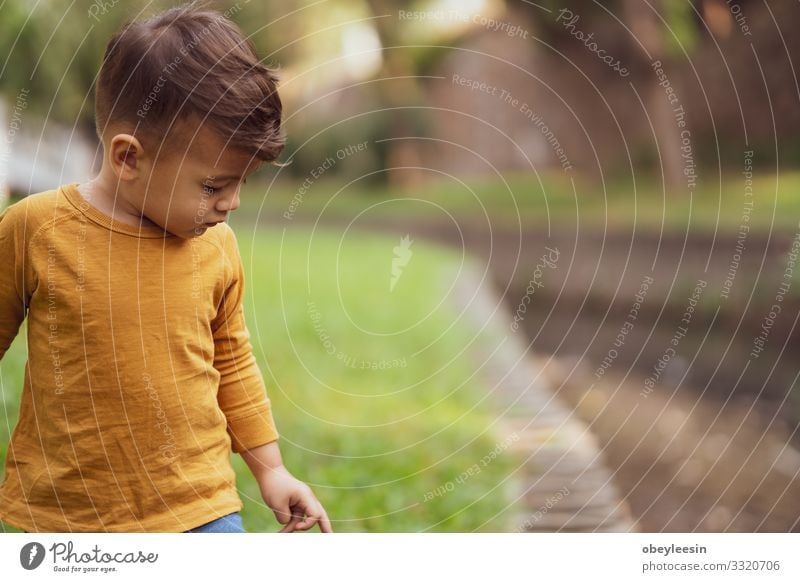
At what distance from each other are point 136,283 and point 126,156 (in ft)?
0.65

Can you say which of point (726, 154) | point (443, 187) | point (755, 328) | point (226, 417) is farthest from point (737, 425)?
point (443, 187)

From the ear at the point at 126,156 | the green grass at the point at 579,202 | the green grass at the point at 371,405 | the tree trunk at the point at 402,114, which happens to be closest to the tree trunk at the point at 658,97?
the green grass at the point at 579,202

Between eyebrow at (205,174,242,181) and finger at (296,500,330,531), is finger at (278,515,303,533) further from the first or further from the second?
eyebrow at (205,174,242,181)

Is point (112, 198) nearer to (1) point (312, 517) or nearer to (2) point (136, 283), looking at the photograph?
(2) point (136, 283)

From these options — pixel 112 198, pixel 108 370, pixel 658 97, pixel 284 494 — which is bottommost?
pixel 284 494

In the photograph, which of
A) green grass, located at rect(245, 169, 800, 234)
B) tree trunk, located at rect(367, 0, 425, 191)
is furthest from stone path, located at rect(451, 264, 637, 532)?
tree trunk, located at rect(367, 0, 425, 191)

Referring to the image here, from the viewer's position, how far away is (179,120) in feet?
4.89

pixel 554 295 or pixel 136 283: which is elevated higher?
pixel 136 283

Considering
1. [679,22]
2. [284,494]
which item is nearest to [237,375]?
[284,494]

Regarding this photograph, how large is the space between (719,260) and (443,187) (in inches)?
397

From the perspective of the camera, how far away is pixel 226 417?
1.70 metres

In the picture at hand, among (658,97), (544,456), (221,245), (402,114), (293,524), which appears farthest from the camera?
(402,114)

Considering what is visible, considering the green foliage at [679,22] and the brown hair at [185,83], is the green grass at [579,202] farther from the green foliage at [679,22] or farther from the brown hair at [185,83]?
the brown hair at [185,83]
